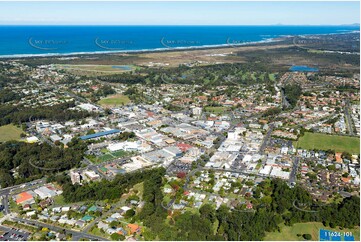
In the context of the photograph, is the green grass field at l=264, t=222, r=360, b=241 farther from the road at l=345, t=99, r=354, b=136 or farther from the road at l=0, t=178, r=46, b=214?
the road at l=345, t=99, r=354, b=136

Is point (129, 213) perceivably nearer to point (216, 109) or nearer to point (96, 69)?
point (216, 109)

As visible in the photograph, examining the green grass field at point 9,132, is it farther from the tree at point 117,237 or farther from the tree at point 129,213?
the tree at point 117,237

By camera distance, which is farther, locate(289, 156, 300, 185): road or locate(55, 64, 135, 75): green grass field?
locate(55, 64, 135, 75): green grass field

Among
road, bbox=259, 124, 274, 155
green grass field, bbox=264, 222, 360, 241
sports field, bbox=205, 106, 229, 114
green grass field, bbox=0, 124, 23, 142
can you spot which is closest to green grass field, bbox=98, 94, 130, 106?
sports field, bbox=205, 106, 229, 114

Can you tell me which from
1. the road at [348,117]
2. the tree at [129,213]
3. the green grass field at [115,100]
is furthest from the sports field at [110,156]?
the road at [348,117]

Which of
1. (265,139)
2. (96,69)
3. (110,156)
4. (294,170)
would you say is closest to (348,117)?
(265,139)

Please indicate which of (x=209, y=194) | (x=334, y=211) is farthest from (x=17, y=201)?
(x=334, y=211)
